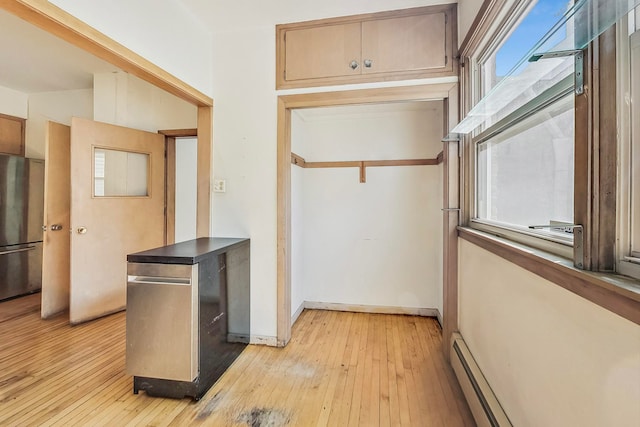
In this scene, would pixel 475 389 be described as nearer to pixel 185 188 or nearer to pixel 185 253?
pixel 185 253

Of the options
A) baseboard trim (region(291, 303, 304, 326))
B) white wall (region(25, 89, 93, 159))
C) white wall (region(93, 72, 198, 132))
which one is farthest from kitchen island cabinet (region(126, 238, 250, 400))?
white wall (region(25, 89, 93, 159))

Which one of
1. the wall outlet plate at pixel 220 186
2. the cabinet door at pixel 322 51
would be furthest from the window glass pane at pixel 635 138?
the wall outlet plate at pixel 220 186

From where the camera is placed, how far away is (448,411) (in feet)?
5.49

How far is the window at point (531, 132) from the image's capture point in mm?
1001

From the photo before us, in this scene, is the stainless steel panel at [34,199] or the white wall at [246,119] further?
the stainless steel panel at [34,199]

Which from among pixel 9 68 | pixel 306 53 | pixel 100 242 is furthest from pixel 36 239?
pixel 306 53

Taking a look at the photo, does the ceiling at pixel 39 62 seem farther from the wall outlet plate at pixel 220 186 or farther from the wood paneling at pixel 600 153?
the wood paneling at pixel 600 153

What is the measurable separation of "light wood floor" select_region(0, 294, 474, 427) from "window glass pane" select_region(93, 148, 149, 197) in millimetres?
1358

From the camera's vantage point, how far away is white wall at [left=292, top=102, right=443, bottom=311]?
10.2 feet

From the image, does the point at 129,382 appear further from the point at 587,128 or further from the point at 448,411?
the point at 587,128

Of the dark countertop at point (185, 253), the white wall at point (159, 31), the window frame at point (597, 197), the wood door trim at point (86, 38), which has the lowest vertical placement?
the dark countertop at point (185, 253)

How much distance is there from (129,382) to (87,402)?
0.78 ft

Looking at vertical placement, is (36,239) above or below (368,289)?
above

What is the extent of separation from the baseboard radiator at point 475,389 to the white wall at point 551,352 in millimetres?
43
